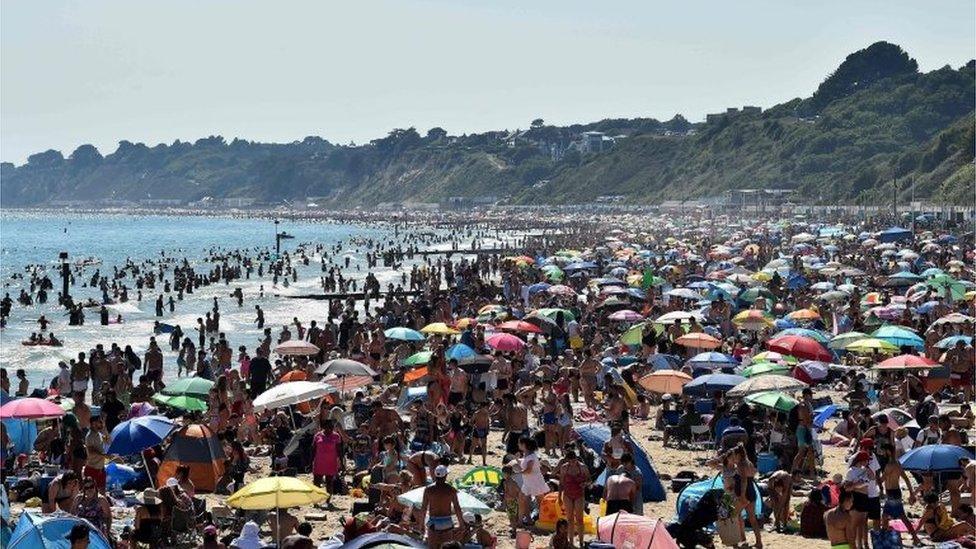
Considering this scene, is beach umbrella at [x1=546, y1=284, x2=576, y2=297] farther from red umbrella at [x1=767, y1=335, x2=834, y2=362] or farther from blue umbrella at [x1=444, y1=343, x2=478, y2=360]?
red umbrella at [x1=767, y1=335, x2=834, y2=362]

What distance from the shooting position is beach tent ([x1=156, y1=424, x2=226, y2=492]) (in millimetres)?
12734

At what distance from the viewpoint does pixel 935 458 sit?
1141cm

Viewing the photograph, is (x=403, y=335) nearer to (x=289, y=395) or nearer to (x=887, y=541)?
(x=289, y=395)

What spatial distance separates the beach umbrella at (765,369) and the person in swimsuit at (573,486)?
258 inches

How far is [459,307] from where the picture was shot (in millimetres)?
33062

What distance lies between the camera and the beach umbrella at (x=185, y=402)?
52.5 feet

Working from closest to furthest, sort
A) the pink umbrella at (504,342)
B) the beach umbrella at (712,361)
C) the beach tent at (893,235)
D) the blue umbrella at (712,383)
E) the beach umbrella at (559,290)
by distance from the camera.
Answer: the blue umbrella at (712,383), the beach umbrella at (712,361), the pink umbrella at (504,342), the beach umbrella at (559,290), the beach tent at (893,235)

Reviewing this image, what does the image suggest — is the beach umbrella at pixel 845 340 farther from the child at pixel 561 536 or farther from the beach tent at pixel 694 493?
the child at pixel 561 536

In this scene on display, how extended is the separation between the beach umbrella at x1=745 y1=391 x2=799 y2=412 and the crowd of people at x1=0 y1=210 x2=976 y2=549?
8 centimetres

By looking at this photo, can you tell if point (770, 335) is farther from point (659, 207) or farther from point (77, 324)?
point (659, 207)


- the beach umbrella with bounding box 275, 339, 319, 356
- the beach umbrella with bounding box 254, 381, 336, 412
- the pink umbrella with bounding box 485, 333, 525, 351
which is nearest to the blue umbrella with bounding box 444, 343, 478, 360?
the pink umbrella with bounding box 485, 333, 525, 351

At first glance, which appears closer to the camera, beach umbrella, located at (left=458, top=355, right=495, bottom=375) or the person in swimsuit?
the person in swimsuit

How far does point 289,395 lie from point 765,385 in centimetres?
575

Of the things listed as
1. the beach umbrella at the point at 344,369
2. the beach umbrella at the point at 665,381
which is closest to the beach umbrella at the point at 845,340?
the beach umbrella at the point at 665,381
